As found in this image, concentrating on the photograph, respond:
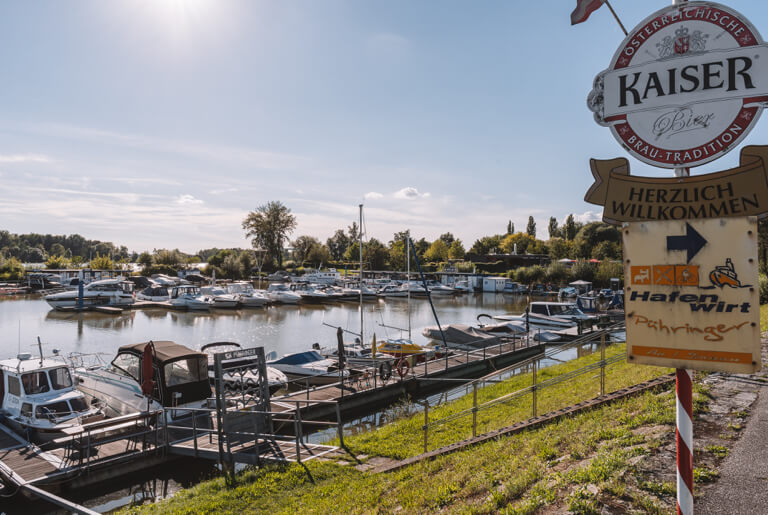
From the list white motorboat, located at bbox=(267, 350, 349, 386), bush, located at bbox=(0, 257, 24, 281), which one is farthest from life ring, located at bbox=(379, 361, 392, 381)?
bush, located at bbox=(0, 257, 24, 281)

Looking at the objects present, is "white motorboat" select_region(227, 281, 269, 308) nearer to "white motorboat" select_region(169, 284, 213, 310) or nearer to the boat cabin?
"white motorboat" select_region(169, 284, 213, 310)

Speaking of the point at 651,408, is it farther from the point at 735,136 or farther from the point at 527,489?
the point at 735,136

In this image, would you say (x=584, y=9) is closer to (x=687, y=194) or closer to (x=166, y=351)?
(x=687, y=194)

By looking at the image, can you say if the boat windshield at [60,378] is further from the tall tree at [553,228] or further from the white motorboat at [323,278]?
the tall tree at [553,228]

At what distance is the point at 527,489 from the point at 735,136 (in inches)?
160

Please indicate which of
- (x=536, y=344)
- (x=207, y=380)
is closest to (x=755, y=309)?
(x=207, y=380)

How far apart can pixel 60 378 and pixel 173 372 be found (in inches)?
142

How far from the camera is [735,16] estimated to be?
122 inches

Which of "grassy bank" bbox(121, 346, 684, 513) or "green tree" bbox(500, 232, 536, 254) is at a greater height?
"green tree" bbox(500, 232, 536, 254)

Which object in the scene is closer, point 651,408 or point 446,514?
point 446,514

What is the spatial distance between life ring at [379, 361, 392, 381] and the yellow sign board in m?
17.9

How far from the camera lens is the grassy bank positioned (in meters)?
4.80

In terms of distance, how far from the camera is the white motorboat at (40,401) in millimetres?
13992

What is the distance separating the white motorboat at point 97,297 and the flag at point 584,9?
218 ft
